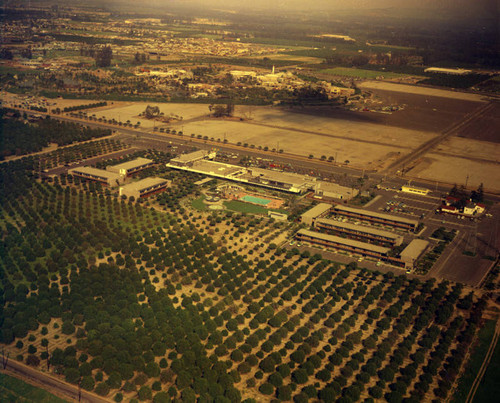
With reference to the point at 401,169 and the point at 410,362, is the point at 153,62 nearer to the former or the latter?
the point at 401,169

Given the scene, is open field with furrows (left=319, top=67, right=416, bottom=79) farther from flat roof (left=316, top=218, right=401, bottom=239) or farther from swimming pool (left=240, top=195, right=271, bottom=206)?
flat roof (left=316, top=218, right=401, bottom=239)

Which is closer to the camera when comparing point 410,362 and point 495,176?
point 410,362

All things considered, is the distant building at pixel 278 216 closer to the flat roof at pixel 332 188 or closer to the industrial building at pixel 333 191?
the industrial building at pixel 333 191

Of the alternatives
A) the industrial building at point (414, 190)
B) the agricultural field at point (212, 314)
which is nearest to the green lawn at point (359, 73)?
the industrial building at point (414, 190)

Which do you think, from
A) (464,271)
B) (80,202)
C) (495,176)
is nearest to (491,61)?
(495,176)

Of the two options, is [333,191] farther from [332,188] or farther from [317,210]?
[317,210]

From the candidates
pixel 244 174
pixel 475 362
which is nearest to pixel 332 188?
pixel 244 174

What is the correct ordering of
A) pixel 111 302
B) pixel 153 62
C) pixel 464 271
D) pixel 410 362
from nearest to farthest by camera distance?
pixel 410 362 < pixel 111 302 < pixel 464 271 < pixel 153 62

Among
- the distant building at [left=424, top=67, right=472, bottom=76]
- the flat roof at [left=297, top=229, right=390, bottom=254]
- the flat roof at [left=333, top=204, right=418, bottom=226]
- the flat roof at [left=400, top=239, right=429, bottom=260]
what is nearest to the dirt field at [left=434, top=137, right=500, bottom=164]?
the flat roof at [left=333, top=204, right=418, bottom=226]
